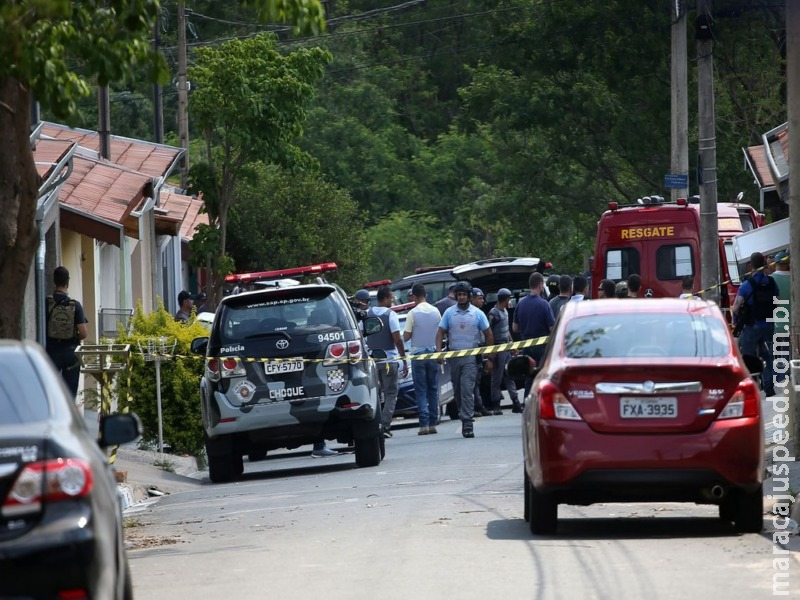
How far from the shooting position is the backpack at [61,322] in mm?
18906

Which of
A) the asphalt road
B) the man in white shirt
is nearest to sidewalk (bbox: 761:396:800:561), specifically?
the asphalt road

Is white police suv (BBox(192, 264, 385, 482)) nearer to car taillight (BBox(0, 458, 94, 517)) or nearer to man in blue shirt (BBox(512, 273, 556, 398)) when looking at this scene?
man in blue shirt (BBox(512, 273, 556, 398))

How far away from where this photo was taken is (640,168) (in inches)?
1753

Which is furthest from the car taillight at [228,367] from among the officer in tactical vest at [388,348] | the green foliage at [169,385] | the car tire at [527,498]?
the car tire at [527,498]

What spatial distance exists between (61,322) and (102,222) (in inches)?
185

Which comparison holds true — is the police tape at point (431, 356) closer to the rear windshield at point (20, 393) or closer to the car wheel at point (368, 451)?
the car wheel at point (368, 451)

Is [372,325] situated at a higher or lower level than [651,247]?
lower

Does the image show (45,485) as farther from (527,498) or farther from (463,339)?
(463,339)

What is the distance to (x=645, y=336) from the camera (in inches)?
435

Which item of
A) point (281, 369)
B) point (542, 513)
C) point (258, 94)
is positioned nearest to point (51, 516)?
point (542, 513)

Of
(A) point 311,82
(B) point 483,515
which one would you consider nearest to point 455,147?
(A) point 311,82

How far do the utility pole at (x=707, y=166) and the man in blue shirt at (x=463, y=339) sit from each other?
4.88m

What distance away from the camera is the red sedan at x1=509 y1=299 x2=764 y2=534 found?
34.4 ft

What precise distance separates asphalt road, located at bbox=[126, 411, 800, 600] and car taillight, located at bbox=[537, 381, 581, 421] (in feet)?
2.72
